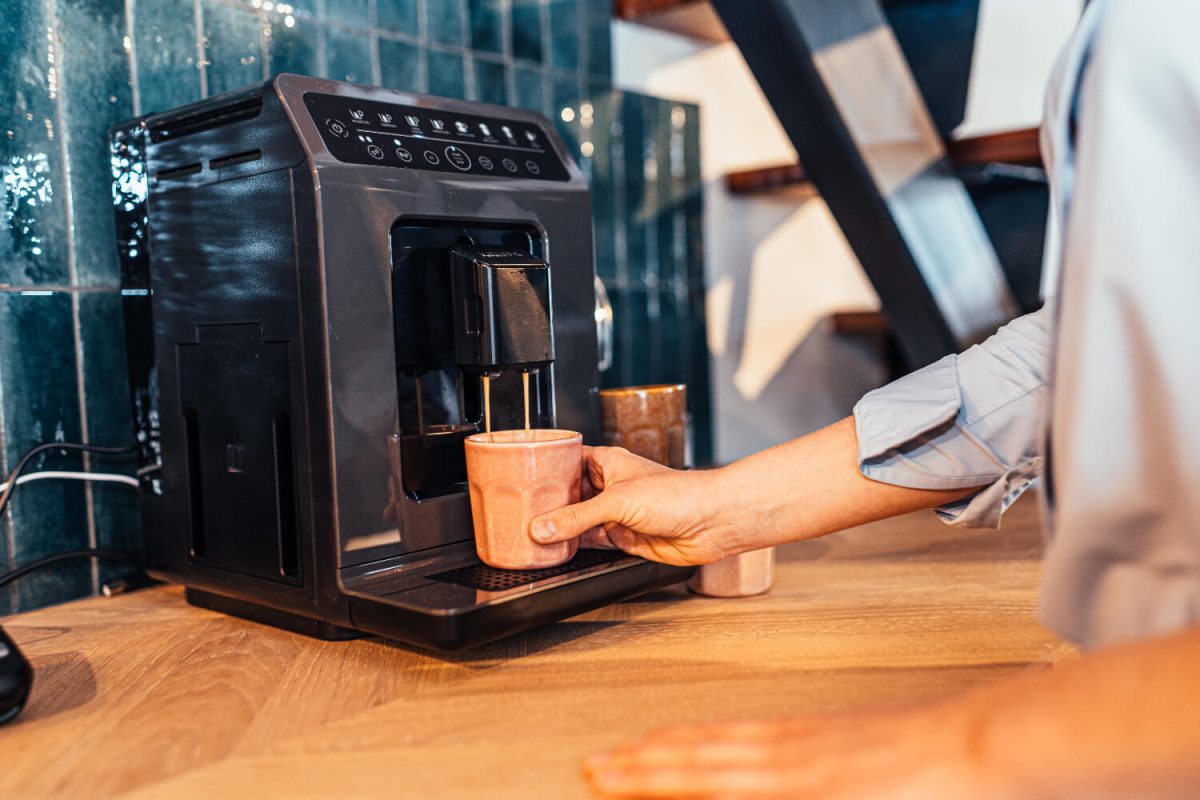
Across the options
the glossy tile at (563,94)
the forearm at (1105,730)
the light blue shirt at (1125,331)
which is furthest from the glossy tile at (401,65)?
the forearm at (1105,730)

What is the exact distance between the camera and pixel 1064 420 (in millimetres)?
493

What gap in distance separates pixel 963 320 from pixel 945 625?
810 millimetres

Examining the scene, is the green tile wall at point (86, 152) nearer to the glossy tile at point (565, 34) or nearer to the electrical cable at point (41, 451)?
the electrical cable at point (41, 451)

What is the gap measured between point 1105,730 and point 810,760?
117 mm

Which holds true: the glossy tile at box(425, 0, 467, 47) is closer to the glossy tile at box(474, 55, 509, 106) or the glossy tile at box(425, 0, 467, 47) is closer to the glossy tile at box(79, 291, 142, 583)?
the glossy tile at box(474, 55, 509, 106)

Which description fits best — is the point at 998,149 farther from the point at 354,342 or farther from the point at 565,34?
the point at 354,342

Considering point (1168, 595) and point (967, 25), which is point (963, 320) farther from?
point (1168, 595)

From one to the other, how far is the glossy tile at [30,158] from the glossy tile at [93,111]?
0.01m

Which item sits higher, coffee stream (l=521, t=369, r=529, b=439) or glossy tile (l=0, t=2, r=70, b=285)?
glossy tile (l=0, t=2, r=70, b=285)

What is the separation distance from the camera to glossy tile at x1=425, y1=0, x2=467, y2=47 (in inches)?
51.3

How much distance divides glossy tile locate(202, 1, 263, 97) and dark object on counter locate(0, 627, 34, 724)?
2.04ft

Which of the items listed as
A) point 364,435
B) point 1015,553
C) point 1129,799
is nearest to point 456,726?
point 364,435

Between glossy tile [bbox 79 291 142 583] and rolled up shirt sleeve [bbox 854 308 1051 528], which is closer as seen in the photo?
rolled up shirt sleeve [bbox 854 308 1051 528]

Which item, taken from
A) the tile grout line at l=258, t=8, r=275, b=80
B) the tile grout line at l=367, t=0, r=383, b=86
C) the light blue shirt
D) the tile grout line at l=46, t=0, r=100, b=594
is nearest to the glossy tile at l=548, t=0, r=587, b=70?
the tile grout line at l=367, t=0, r=383, b=86
